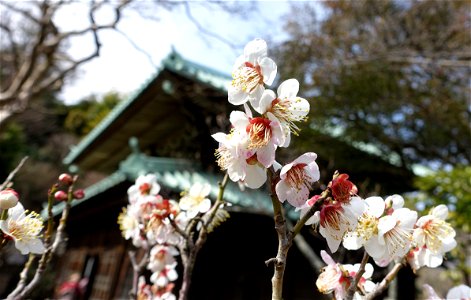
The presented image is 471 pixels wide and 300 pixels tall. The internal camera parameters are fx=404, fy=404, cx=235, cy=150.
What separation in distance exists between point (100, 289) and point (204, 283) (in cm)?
221

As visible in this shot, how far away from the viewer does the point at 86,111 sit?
22.5 m

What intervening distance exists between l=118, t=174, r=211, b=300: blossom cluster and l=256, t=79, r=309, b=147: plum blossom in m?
0.81

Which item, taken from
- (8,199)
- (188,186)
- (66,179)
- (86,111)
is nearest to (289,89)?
(8,199)

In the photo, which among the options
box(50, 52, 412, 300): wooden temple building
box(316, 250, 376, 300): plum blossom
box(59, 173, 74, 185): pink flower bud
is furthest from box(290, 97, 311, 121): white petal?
box(50, 52, 412, 300): wooden temple building

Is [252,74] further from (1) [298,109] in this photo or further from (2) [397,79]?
(2) [397,79]

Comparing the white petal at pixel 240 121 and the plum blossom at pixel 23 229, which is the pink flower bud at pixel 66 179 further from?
the white petal at pixel 240 121

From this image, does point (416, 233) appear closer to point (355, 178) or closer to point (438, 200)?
point (438, 200)

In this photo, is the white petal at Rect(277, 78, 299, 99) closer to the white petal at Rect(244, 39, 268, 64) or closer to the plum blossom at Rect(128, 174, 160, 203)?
the white petal at Rect(244, 39, 268, 64)

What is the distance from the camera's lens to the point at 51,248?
1.57 metres

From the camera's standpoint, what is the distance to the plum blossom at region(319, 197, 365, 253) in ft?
3.21

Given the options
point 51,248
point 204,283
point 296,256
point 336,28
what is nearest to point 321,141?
point 296,256

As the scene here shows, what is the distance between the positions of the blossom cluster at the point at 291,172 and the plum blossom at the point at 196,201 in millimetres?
687

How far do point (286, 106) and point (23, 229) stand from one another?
0.87 meters

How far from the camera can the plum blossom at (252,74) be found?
1.04 m
